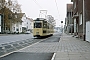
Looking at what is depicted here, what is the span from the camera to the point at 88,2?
27.0m

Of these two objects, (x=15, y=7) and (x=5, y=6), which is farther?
(x=15, y=7)

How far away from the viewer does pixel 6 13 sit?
263ft

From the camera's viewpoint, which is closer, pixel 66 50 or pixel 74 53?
pixel 74 53

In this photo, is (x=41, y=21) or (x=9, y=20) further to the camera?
(x=9, y=20)

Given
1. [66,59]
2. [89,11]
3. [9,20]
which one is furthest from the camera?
[9,20]

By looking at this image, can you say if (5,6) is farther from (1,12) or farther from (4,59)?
(4,59)

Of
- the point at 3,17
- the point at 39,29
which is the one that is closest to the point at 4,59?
the point at 39,29

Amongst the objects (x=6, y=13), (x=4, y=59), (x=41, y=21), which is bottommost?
(x=4, y=59)

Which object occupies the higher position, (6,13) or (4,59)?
(6,13)

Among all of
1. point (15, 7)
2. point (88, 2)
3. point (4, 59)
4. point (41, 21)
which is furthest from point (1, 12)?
point (4, 59)

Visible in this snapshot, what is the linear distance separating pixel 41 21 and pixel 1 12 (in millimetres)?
44932

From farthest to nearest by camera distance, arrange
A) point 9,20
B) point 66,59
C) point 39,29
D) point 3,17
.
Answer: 1. point 9,20
2. point 3,17
3. point 39,29
4. point 66,59

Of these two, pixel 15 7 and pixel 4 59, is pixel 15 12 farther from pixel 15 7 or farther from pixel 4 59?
pixel 4 59

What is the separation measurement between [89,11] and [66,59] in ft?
53.0
